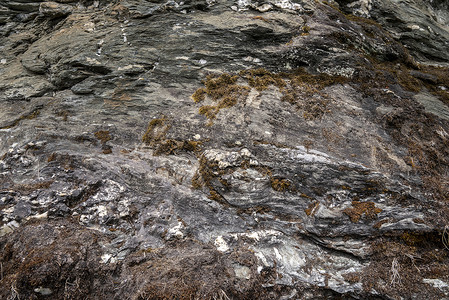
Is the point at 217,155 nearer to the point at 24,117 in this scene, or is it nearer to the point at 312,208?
the point at 312,208

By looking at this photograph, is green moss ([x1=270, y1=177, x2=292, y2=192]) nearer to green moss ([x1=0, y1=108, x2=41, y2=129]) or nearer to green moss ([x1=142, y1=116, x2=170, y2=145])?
green moss ([x1=142, y1=116, x2=170, y2=145])

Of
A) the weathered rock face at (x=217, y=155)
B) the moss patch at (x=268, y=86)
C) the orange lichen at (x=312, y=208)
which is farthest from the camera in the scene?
the moss patch at (x=268, y=86)

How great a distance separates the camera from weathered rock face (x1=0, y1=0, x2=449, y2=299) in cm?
534

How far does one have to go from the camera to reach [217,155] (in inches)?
264

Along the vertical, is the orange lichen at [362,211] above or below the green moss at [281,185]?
below

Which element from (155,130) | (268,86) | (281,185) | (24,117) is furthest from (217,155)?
(24,117)

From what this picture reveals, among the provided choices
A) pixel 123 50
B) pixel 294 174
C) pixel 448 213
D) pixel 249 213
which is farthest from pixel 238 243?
pixel 123 50

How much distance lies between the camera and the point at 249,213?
6227 mm

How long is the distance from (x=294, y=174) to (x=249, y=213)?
1.43 metres

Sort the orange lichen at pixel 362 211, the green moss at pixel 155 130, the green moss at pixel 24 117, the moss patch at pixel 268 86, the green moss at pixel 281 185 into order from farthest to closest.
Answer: the green moss at pixel 24 117 < the moss patch at pixel 268 86 < the green moss at pixel 155 130 < the green moss at pixel 281 185 < the orange lichen at pixel 362 211

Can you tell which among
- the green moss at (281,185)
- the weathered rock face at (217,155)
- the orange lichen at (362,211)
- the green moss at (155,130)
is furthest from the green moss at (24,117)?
the orange lichen at (362,211)

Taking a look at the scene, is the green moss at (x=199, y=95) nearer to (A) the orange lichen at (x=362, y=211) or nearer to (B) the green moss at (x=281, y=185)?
(B) the green moss at (x=281, y=185)

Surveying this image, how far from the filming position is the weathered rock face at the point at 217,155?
534 cm

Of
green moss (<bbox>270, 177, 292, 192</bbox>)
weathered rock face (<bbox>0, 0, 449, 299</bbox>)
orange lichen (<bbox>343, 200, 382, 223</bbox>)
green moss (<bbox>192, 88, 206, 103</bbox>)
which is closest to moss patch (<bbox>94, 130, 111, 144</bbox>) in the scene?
weathered rock face (<bbox>0, 0, 449, 299</bbox>)
